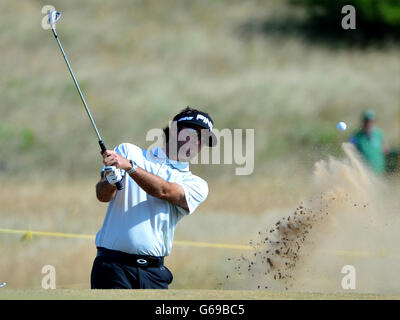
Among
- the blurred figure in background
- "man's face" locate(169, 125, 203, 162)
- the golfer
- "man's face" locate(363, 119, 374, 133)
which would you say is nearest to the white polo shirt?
the golfer

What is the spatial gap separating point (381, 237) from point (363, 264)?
1.45 feet

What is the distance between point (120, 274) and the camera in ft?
18.1

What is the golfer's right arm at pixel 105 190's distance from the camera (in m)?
5.44

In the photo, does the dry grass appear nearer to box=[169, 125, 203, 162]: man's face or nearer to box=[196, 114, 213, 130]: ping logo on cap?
box=[169, 125, 203, 162]: man's face

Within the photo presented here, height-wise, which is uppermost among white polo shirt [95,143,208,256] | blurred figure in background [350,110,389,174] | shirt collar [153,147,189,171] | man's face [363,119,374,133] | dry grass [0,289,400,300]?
man's face [363,119,374,133]

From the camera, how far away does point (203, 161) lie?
21.7 meters

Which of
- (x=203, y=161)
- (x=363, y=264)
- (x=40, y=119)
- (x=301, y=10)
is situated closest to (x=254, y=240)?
(x=363, y=264)

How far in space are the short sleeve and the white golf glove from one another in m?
0.55

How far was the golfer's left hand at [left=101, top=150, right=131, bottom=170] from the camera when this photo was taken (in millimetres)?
5246

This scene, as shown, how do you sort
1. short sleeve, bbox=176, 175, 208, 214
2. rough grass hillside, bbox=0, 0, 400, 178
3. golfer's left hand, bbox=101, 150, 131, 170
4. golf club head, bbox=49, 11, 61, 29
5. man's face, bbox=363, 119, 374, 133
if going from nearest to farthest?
1. golfer's left hand, bbox=101, 150, 131, 170
2. short sleeve, bbox=176, 175, 208, 214
3. golf club head, bbox=49, 11, 61, 29
4. man's face, bbox=363, 119, 374, 133
5. rough grass hillside, bbox=0, 0, 400, 178

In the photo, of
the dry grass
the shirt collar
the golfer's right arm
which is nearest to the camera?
the dry grass

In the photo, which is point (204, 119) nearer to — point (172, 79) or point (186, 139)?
point (186, 139)

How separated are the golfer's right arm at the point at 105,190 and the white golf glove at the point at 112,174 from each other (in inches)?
4.8

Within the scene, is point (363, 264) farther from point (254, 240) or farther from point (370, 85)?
point (370, 85)
